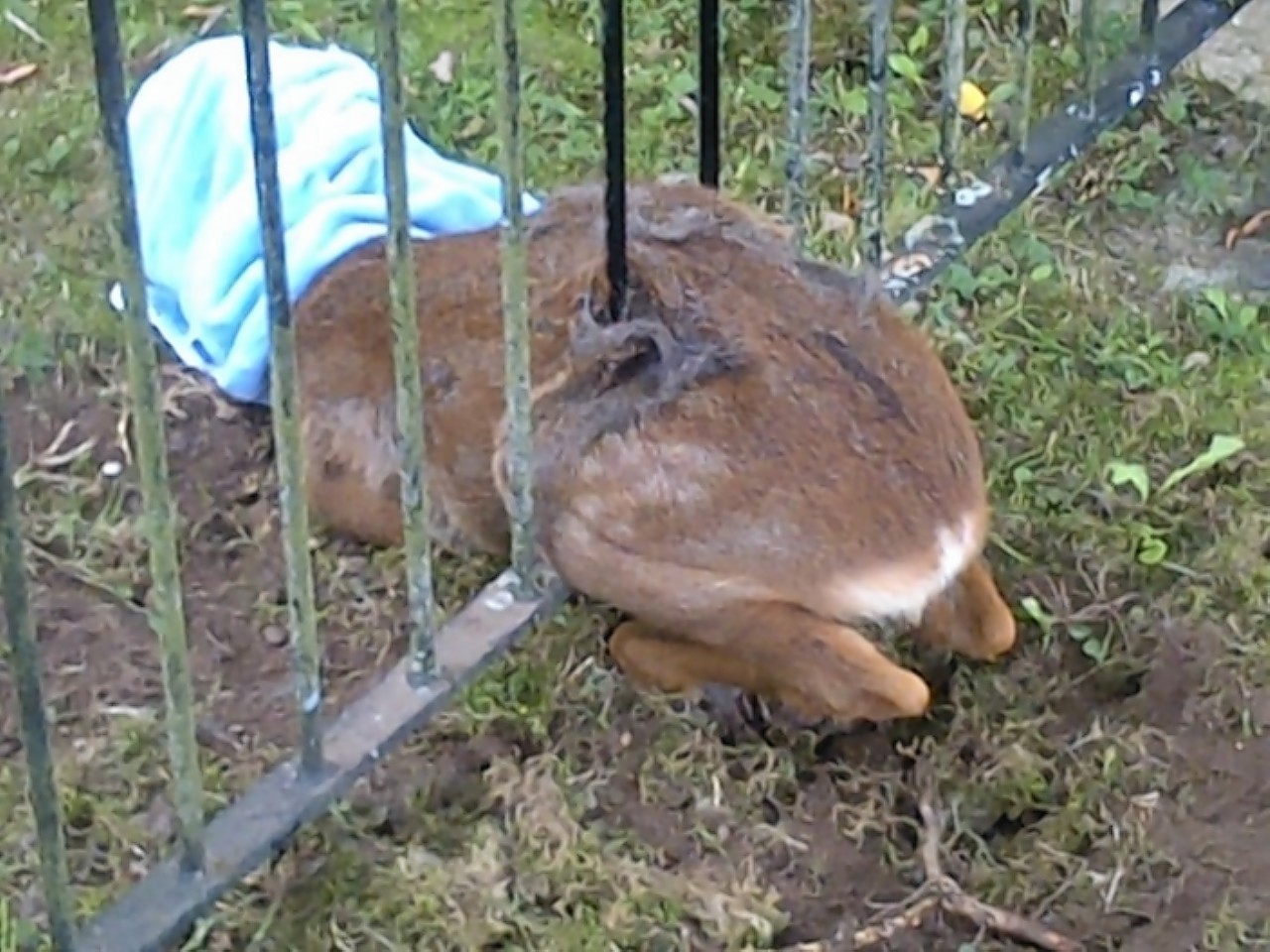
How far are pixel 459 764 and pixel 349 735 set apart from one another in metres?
0.40

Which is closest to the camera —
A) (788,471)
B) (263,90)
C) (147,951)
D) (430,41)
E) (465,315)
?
(263,90)

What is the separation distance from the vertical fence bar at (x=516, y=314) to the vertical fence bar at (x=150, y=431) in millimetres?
445

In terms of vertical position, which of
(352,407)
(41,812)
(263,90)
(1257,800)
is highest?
(263,90)

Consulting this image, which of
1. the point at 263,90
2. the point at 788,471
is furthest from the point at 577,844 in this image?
the point at 263,90

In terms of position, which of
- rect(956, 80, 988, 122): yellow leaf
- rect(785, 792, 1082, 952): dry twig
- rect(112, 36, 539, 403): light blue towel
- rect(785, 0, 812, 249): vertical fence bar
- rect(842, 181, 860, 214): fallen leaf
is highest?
rect(785, 0, 812, 249): vertical fence bar

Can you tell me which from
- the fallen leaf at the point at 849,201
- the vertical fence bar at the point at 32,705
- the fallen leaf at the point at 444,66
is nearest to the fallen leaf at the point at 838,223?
the fallen leaf at the point at 849,201

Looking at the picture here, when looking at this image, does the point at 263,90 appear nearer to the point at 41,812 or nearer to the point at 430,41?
the point at 41,812

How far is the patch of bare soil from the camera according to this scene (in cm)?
305

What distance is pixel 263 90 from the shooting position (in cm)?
239

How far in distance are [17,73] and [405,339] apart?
7.57ft

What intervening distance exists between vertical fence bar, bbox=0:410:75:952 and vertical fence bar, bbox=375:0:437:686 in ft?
1.47

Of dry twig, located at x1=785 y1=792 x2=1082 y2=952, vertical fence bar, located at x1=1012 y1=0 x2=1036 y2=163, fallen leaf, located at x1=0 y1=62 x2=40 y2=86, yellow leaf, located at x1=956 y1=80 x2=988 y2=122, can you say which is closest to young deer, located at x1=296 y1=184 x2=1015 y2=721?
dry twig, located at x1=785 y1=792 x2=1082 y2=952

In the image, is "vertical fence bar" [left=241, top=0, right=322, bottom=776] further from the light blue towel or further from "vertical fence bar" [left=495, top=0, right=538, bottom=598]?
the light blue towel

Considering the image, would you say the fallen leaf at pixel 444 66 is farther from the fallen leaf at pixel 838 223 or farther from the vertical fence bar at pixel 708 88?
the vertical fence bar at pixel 708 88
